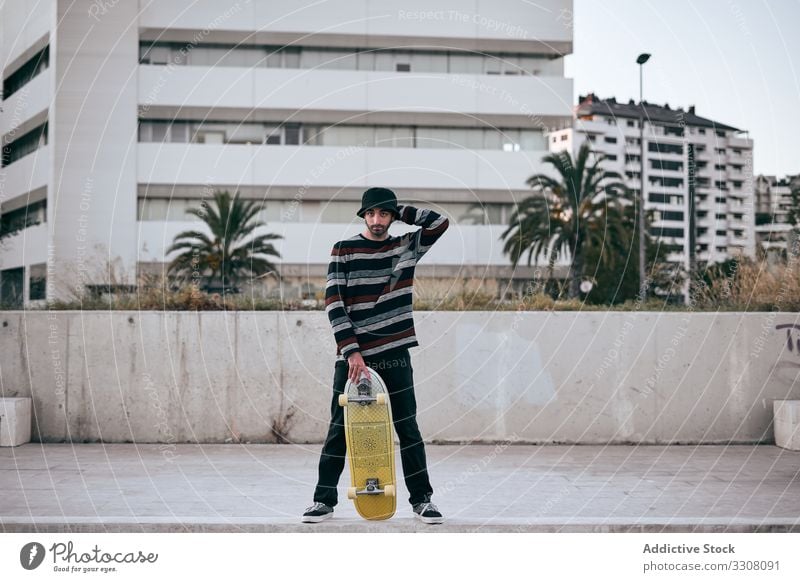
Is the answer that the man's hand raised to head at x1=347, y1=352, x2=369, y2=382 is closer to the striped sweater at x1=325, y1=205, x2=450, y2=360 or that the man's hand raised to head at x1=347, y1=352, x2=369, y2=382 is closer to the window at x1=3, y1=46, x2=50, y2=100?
Result: the striped sweater at x1=325, y1=205, x2=450, y2=360

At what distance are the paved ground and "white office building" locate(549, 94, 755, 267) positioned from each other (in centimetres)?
10090

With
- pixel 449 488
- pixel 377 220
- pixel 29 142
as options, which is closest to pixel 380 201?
pixel 377 220

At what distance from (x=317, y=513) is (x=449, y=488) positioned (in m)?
1.57

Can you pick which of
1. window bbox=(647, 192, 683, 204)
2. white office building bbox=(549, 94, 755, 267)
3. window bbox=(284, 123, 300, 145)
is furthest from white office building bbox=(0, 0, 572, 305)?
window bbox=(647, 192, 683, 204)

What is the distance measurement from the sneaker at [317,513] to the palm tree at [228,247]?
30669 mm

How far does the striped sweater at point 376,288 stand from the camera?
4.89m

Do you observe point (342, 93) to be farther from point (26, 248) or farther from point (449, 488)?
point (449, 488)

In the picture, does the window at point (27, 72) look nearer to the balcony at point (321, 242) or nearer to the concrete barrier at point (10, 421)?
the balcony at point (321, 242)

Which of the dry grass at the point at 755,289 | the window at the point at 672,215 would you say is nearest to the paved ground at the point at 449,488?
the dry grass at the point at 755,289

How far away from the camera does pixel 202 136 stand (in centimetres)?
4247

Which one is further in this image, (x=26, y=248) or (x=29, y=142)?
(x=29, y=142)

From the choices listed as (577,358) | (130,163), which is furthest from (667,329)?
(130,163)

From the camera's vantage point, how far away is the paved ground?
4.91 m

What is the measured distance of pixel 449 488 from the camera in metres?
6.24
